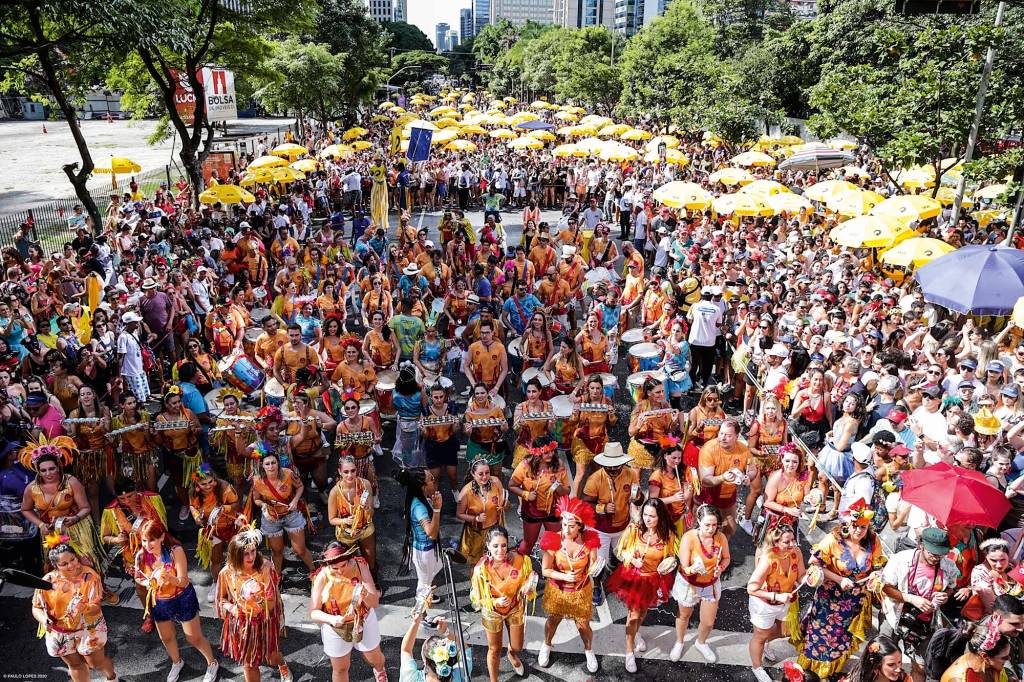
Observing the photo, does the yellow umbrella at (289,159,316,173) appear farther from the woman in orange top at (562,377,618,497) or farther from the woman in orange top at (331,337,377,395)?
the woman in orange top at (562,377,618,497)

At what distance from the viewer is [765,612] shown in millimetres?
5418

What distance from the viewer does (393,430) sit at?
9.75 metres

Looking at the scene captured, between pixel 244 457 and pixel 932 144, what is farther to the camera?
pixel 932 144

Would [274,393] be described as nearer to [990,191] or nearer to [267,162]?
[267,162]

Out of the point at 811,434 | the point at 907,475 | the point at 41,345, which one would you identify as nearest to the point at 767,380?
the point at 811,434

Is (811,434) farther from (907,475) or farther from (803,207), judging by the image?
(803,207)

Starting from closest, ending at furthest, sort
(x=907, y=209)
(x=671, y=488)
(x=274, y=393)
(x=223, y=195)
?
(x=671, y=488) → (x=274, y=393) → (x=907, y=209) → (x=223, y=195)

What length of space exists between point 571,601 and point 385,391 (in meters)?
3.97

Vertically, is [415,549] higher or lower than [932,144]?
lower

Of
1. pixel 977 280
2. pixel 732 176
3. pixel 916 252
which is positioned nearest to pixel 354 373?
pixel 977 280

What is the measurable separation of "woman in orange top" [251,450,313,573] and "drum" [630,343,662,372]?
462 centimetres

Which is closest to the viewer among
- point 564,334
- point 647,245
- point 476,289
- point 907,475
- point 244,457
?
point 907,475

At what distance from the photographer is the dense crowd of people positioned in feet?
17.4

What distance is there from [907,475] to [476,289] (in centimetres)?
737
